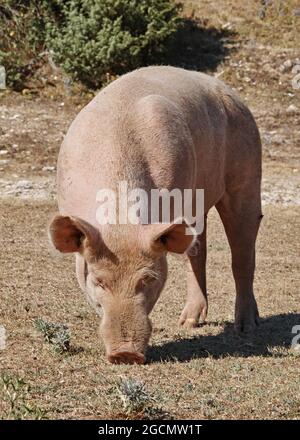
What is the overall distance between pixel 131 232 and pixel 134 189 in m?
0.33

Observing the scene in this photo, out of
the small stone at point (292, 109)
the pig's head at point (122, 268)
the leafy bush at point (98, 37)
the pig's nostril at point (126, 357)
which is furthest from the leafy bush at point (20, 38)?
the pig's nostril at point (126, 357)

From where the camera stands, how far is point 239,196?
8.49m

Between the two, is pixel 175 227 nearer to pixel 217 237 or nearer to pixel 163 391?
pixel 163 391

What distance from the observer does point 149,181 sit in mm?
6547

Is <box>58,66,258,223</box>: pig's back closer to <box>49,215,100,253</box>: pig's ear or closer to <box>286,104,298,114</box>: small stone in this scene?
<box>49,215,100,253</box>: pig's ear

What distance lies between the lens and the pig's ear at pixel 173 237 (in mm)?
6043

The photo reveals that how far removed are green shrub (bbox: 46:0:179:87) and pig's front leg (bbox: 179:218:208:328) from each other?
37.2ft

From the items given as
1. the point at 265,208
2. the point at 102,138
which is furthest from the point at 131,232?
the point at 265,208

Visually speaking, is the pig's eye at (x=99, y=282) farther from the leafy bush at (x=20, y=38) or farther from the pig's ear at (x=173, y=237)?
the leafy bush at (x=20, y=38)

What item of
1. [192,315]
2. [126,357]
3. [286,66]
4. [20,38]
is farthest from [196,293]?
[20,38]

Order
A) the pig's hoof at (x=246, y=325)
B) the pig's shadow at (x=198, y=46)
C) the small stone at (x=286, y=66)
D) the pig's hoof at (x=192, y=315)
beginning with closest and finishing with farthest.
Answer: the pig's hoof at (x=246, y=325), the pig's hoof at (x=192, y=315), the small stone at (x=286, y=66), the pig's shadow at (x=198, y=46)

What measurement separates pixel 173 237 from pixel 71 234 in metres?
0.62

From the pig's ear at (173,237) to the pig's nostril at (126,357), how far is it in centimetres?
64

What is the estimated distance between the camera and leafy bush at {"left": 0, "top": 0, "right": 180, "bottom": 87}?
1978 cm
